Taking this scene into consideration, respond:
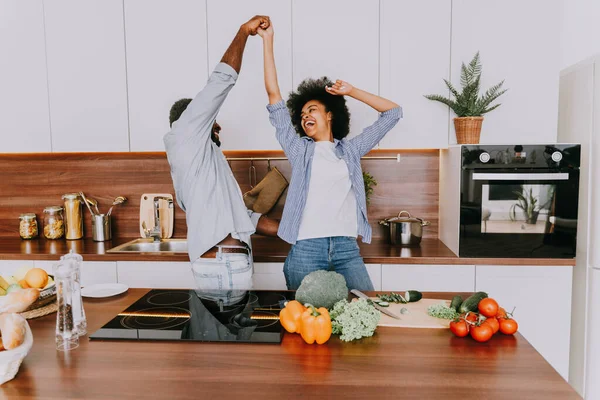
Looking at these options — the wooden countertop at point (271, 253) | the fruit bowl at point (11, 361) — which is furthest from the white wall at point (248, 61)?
the fruit bowl at point (11, 361)

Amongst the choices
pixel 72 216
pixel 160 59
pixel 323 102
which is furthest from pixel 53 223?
pixel 323 102

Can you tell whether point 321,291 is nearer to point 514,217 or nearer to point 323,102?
point 323,102

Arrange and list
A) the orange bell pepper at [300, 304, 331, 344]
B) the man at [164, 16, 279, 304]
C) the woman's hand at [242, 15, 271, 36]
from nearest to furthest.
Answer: the orange bell pepper at [300, 304, 331, 344], the man at [164, 16, 279, 304], the woman's hand at [242, 15, 271, 36]

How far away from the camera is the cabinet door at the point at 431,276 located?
2.55 m

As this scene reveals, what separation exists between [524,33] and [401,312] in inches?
76.6

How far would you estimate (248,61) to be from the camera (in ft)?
9.15

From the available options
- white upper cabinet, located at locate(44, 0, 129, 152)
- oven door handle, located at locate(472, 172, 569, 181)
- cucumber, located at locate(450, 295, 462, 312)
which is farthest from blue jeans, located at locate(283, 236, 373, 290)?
white upper cabinet, located at locate(44, 0, 129, 152)

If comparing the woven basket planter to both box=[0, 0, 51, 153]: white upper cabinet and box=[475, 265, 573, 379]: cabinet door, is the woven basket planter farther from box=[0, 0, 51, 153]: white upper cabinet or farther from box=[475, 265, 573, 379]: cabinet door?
box=[0, 0, 51, 153]: white upper cabinet

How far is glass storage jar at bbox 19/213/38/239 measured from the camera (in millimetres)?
3219

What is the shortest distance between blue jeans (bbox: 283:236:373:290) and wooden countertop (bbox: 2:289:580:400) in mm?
762

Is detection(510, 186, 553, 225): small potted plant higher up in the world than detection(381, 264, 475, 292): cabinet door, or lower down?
higher up

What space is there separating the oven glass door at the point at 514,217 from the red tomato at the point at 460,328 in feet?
4.34

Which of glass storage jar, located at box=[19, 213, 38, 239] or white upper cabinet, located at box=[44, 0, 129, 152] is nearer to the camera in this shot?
white upper cabinet, located at box=[44, 0, 129, 152]

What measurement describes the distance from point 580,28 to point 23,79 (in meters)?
3.32
